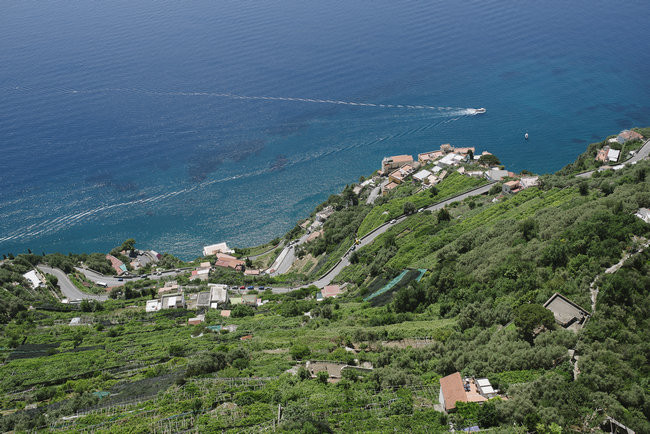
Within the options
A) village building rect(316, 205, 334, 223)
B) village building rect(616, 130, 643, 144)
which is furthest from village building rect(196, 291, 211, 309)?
village building rect(616, 130, 643, 144)

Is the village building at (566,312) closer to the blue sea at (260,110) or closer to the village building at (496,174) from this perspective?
the village building at (496,174)

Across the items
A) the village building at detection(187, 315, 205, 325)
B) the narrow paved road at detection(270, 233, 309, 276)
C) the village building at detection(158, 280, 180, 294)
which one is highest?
the village building at detection(187, 315, 205, 325)

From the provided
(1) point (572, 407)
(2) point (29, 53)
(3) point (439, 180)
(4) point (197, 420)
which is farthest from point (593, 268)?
(2) point (29, 53)

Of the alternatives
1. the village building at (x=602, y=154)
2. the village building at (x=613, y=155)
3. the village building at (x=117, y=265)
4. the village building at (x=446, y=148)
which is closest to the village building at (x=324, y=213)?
the village building at (x=446, y=148)

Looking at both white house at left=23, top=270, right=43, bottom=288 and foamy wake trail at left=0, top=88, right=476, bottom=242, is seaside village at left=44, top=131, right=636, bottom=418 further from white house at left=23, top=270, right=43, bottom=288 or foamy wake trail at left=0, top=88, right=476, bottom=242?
foamy wake trail at left=0, top=88, right=476, bottom=242

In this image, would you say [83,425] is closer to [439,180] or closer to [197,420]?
[197,420]

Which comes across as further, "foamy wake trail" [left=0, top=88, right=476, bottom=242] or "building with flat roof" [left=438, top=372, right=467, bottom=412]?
"foamy wake trail" [left=0, top=88, right=476, bottom=242]
